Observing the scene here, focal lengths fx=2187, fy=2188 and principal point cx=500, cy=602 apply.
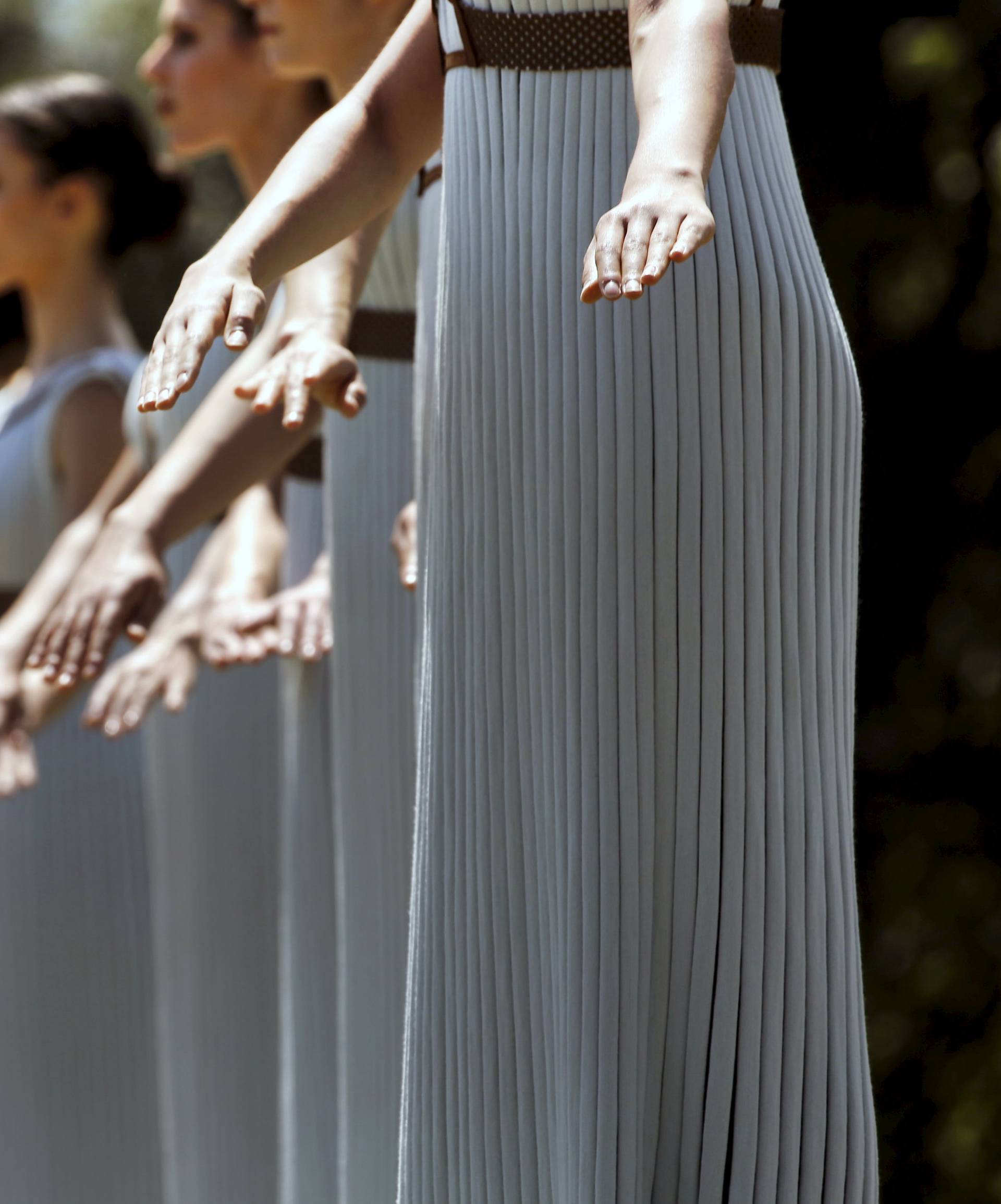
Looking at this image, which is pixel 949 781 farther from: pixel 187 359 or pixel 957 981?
pixel 187 359

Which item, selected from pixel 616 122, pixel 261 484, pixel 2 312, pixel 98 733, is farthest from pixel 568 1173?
pixel 2 312

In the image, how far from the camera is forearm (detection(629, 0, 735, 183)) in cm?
185

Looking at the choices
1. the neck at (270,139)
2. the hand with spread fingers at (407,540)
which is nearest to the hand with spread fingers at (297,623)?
the hand with spread fingers at (407,540)

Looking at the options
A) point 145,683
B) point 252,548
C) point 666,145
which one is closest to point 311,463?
point 252,548

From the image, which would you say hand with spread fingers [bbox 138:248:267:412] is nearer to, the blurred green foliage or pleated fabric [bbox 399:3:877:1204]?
pleated fabric [bbox 399:3:877:1204]

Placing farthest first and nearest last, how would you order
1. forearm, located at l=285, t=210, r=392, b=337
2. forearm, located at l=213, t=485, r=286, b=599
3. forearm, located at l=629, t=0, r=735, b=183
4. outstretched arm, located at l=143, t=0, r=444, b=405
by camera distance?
forearm, located at l=213, t=485, r=286, b=599, forearm, located at l=285, t=210, r=392, b=337, outstretched arm, located at l=143, t=0, r=444, b=405, forearm, located at l=629, t=0, r=735, b=183

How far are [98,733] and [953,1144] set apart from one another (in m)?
2.40

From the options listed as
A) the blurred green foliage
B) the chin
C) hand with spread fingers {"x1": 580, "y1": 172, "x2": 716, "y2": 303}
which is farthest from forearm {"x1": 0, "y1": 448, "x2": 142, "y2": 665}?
hand with spread fingers {"x1": 580, "y1": 172, "x2": 716, "y2": 303}

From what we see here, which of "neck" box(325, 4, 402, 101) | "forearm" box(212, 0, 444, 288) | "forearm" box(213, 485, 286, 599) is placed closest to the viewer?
"forearm" box(212, 0, 444, 288)

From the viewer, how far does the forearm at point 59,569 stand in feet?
11.8

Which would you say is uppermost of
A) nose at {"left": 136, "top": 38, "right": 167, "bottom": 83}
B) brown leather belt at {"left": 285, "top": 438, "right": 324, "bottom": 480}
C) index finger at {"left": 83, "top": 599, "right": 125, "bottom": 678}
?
nose at {"left": 136, "top": 38, "right": 167, "bottom": 83}

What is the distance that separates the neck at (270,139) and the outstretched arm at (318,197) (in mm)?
1334

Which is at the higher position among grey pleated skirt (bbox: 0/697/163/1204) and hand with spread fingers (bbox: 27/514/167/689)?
hand with spread fingers (bbox: 27/514/167/689)

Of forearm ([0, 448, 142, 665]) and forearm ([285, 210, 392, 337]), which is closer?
forearm ([285, 210, 392, 337])
